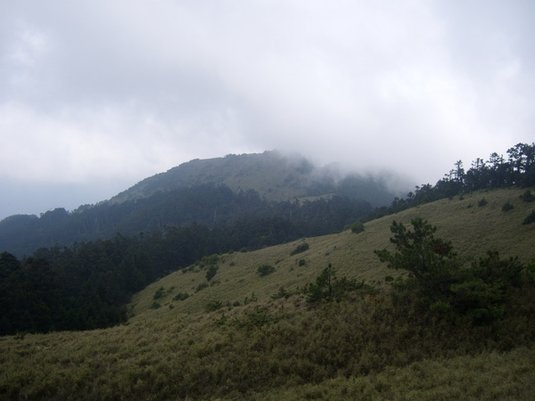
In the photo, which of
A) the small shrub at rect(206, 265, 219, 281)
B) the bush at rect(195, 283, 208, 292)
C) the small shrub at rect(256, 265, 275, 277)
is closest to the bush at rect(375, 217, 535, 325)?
the small shrub at rect(256, 265, 275, 277)

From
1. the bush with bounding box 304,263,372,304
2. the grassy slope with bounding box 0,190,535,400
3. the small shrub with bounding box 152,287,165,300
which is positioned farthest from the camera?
the small shrub with bounding box 152,287,165,300

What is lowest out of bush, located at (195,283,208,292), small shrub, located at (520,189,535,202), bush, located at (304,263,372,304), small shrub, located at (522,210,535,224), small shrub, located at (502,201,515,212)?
bush, located at (195,283,208,292)

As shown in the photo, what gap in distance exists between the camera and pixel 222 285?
45.1 m

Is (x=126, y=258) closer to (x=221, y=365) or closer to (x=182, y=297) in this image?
(x=182, y=297)

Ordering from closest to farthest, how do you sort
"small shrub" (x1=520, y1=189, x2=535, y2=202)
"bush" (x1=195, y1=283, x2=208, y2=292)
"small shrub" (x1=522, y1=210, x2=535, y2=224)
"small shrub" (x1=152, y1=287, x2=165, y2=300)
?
1. "small shrub" (x1=522, y1=210, x2=535, y2=224)
2. "small shrub" (x1=520, y1=189, x2=535, y2=202)
3. "bush" (x1=195, y1=283, x2=208, y2=292)
4. "small shrub" (x1=152, y1=287, x2=165, y2=300)

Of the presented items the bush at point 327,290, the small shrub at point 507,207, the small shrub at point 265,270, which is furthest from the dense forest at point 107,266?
the small shrub at point 507,207

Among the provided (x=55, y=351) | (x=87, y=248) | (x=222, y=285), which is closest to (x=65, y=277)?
(x=87, y=248)

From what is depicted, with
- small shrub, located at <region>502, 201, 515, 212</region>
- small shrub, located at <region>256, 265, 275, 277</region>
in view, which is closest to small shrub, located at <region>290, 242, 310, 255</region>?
small shrub, located at <region>256, 265, 275, 277</region>

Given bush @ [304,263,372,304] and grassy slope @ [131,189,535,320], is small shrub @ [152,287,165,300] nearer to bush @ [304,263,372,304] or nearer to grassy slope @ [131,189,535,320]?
grassy slope @ [131,189,535,320]

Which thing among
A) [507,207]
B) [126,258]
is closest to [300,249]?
[507,207]

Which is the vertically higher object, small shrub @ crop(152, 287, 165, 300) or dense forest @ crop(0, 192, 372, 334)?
dense forest @ crop(0, 192, 372, 334)

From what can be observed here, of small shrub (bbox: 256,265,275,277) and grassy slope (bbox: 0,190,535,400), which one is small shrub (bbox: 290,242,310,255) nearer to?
Result: small shrub (bbox: 256,265,275,277)

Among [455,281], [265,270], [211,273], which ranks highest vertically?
[455,281]

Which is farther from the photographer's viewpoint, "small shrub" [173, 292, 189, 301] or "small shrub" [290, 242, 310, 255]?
"small shrub" [290, 242, 310, 255]
